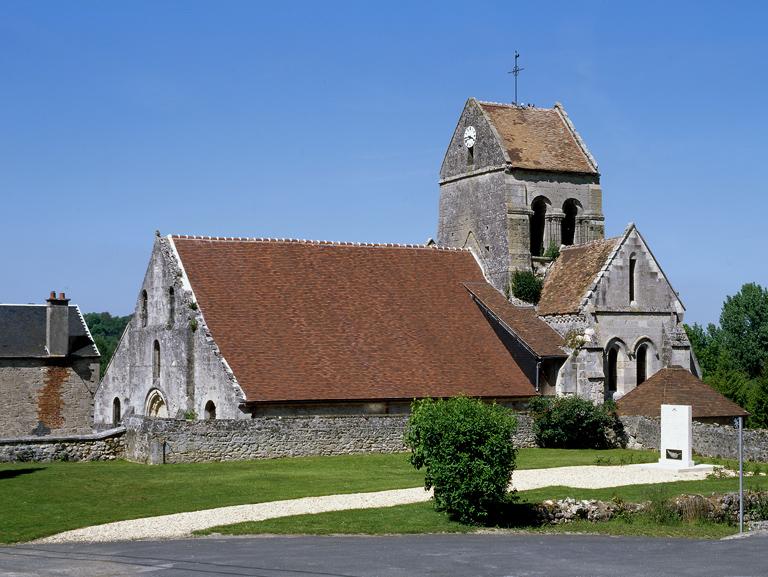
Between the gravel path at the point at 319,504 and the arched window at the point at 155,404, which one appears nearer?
the gravel path at the point at 319,504

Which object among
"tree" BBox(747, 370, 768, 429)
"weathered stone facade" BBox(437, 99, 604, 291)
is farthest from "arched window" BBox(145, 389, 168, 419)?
"tree" BBox(747, 370, 768, 429)

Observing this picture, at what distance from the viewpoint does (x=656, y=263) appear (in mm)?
41188

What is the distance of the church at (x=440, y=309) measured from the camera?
34.8 metres

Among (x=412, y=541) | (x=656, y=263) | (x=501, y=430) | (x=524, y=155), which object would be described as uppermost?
(x=524, y=155)

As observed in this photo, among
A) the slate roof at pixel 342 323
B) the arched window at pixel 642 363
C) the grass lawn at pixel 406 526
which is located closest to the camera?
the grass lawn at pixel 406 526

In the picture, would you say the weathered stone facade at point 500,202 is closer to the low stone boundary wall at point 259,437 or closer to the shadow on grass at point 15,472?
the low stone boundary wall at point 259,437

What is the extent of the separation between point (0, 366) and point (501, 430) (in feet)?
102

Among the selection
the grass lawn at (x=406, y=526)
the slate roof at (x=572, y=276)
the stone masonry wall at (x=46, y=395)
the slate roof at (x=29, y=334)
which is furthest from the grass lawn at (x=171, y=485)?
the slate roof at (x=29, y=334)

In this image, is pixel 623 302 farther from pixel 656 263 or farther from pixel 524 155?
pixel 524 155

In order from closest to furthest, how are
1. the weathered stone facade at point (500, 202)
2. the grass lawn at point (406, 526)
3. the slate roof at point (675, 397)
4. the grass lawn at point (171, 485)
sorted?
the grass lawn at point (406, 526), the grass lawn at point (171, 485), the slate roof at point (675, 397), the weathered stone facade at point (500, 202)

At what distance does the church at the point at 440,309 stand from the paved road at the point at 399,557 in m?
13.5

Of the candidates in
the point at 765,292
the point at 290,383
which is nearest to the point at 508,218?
the point at 290,383

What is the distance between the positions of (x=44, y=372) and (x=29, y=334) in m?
1.91

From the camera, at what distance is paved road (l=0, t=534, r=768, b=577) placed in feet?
53.9
